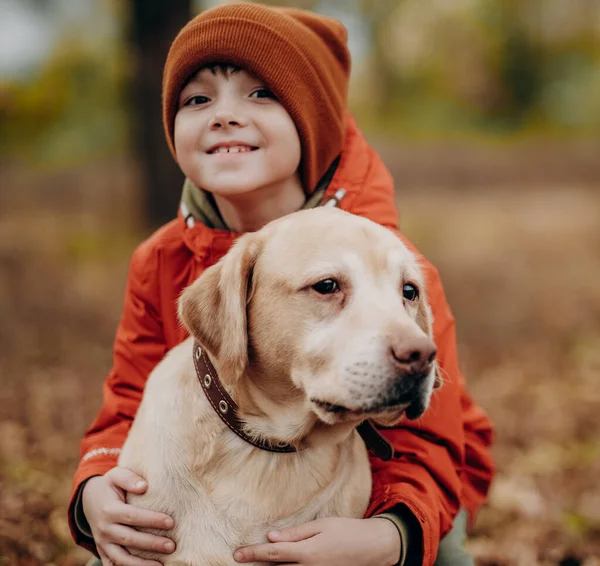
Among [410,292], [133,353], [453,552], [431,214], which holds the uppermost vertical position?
[410,292]

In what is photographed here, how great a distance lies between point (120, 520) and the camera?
2.31 meters

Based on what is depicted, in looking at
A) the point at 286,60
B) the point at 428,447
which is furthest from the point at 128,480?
the point at 286,60

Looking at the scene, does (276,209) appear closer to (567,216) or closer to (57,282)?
(57,282)

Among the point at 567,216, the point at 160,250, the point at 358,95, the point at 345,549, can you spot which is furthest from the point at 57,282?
the point at 358,95

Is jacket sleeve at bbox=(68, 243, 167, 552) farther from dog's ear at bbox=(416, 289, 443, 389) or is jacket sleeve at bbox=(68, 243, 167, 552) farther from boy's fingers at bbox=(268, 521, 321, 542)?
dog's ear at bbox=(416, 289, 443, 389)

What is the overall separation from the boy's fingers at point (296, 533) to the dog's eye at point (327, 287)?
717 mm

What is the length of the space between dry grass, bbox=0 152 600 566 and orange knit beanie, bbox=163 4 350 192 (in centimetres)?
212

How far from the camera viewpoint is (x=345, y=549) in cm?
223

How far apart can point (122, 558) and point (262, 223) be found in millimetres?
1345

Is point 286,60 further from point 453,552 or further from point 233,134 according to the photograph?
point 453,552

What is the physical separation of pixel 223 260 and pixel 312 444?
65 cm

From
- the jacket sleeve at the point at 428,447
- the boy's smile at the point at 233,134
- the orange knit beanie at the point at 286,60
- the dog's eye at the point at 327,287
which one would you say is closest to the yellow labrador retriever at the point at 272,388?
the dog's eye at the point at 327,287

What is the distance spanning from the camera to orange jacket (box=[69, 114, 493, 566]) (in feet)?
8.28

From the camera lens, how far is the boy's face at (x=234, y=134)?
8.86 feet
